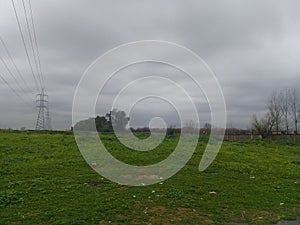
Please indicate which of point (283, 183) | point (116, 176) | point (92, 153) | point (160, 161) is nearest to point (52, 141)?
point (92, 153)

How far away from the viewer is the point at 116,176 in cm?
1295

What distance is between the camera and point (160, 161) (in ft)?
53.8

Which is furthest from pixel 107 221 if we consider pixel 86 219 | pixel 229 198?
pixel 229 198

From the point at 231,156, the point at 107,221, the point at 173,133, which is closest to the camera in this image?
the point at 107,221

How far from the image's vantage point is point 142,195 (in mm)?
10117

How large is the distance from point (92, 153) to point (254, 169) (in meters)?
7.38

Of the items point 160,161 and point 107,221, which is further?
point 160,161

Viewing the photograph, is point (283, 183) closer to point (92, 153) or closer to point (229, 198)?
point (229, 198)

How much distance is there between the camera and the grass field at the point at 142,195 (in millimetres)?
8180

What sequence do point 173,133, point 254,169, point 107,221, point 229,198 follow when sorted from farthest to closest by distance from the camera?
point 173,133 < point 254,169 < point 229,198 < point 107,221

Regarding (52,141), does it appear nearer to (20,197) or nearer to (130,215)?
(20,197)

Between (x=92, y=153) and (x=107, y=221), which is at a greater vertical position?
(x=92, y=153)

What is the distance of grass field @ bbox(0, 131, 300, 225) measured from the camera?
322 inches

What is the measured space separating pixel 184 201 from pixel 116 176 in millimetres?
3987
